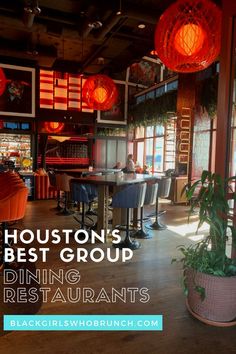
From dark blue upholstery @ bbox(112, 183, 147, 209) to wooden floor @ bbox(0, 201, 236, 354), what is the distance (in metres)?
0.69

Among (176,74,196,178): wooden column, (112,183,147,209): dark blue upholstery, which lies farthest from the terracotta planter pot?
(176,74,196,178): wooden column

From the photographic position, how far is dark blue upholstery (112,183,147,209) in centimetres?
398

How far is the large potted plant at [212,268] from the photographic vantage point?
2.22 meters

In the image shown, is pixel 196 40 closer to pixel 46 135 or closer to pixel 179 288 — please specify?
pixel 179 288

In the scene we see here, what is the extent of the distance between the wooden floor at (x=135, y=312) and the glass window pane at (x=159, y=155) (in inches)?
258

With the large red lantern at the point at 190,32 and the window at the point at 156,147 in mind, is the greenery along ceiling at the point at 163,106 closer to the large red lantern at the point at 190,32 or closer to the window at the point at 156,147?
the window at the point at 156,147

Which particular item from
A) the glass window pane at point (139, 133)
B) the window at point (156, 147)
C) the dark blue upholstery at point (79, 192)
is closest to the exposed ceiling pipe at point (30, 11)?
the dark blue upholstery at point (79, 192)

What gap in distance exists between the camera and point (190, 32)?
249 cm

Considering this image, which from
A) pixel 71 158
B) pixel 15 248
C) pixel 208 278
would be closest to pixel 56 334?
pixel 208 278

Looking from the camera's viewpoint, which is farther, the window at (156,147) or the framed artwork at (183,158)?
the window at (156,147)

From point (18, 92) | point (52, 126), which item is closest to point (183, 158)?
point (52, 126)

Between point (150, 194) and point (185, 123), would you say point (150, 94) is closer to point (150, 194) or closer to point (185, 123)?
point (185, 123)

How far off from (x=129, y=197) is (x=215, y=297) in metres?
1.99

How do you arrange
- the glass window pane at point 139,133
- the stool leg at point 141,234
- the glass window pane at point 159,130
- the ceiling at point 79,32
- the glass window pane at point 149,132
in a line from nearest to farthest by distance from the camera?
the stool leg at point 141,234, the ceiling at point 79,32, the glass window pane at point 159,130, the glass window pane at point 149,132, the glass window pane at point 139,133
